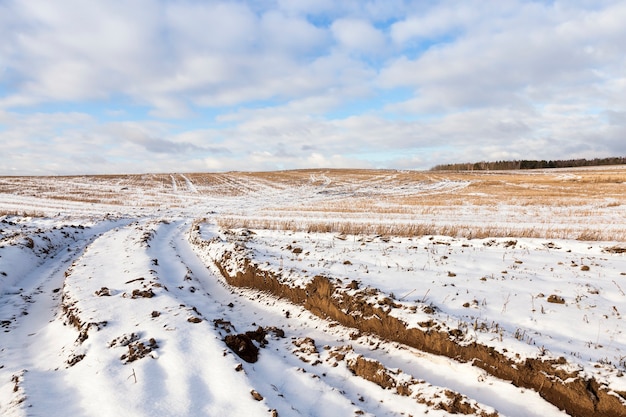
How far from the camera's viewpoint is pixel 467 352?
19.6 feet

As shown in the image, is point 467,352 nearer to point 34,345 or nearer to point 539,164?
point 34,345

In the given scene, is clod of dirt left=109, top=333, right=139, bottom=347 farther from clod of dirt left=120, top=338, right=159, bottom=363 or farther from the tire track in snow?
the tire track in snow

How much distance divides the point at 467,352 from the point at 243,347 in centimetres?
389

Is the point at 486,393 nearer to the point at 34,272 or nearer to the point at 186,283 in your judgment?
the point at 186,283

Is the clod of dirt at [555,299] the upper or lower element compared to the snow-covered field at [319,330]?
upper

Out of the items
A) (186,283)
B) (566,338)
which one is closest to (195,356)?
(186,283)

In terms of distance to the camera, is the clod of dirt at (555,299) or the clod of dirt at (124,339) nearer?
the clod of dirt at (124,339)

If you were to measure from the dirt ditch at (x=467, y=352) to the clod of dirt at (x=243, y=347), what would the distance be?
229cm

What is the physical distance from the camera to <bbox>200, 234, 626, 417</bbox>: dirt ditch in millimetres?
4773

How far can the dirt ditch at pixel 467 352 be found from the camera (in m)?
4.77

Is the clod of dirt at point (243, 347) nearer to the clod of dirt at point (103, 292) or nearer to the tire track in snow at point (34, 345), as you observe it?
the tire track in snow at point (34, 345)

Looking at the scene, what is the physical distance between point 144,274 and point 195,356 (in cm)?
565

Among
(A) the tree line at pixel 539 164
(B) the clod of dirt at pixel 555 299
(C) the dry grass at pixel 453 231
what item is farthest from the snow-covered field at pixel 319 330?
(A) the tree line at pixel 539 164

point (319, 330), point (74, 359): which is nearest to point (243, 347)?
point (319, 330)
